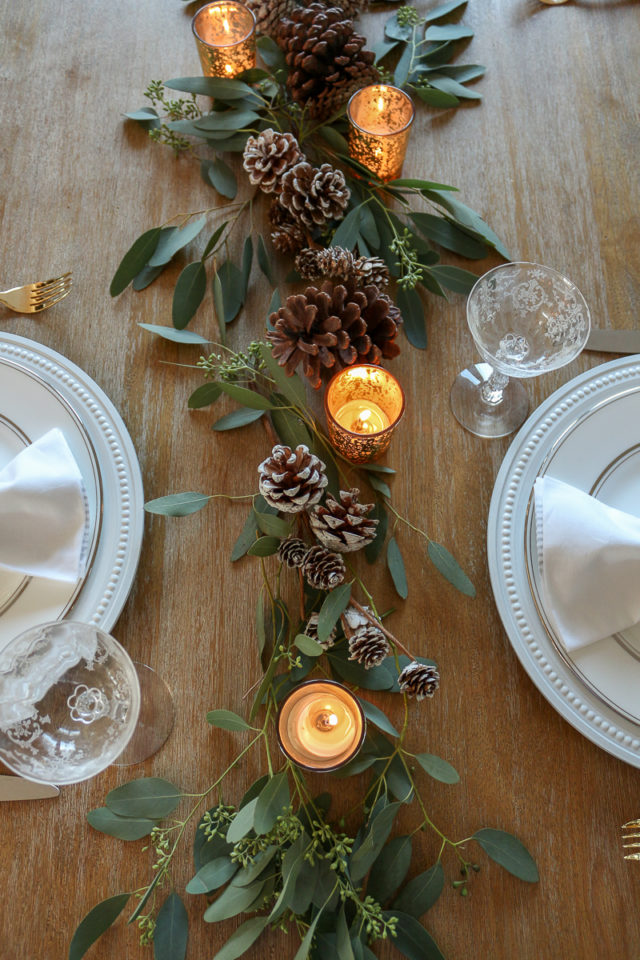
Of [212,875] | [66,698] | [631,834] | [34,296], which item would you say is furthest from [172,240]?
[631,834]

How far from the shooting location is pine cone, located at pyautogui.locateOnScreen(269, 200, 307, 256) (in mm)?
770

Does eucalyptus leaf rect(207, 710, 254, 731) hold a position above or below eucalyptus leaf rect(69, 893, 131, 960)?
above

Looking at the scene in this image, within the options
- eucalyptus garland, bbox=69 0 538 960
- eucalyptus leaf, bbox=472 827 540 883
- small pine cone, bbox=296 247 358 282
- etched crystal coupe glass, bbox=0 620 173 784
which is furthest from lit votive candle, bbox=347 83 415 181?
eucalyptus leaf, bbox=472 827 540 883

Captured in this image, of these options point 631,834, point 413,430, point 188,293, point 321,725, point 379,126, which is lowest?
point 631,834

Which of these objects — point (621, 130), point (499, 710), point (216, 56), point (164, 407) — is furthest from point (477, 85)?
point (499, 710)

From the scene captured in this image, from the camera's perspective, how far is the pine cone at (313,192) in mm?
737

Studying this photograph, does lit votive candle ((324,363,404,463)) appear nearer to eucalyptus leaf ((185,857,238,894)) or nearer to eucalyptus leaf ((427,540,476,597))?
eucalyptus leaf ((427,540,476,597))

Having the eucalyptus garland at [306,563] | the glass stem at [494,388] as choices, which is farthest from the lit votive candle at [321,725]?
the glass stem at [494,388]

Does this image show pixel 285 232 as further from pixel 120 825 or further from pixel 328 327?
pixel 120 825

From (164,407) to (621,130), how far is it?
65 cm

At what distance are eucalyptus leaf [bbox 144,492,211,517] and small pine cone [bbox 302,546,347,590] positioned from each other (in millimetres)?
119

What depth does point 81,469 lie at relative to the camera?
2.23 feet

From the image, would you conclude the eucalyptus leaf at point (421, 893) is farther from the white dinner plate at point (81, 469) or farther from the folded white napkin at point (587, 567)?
the white dinner plate at point (81, 469)

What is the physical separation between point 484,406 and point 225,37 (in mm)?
549
